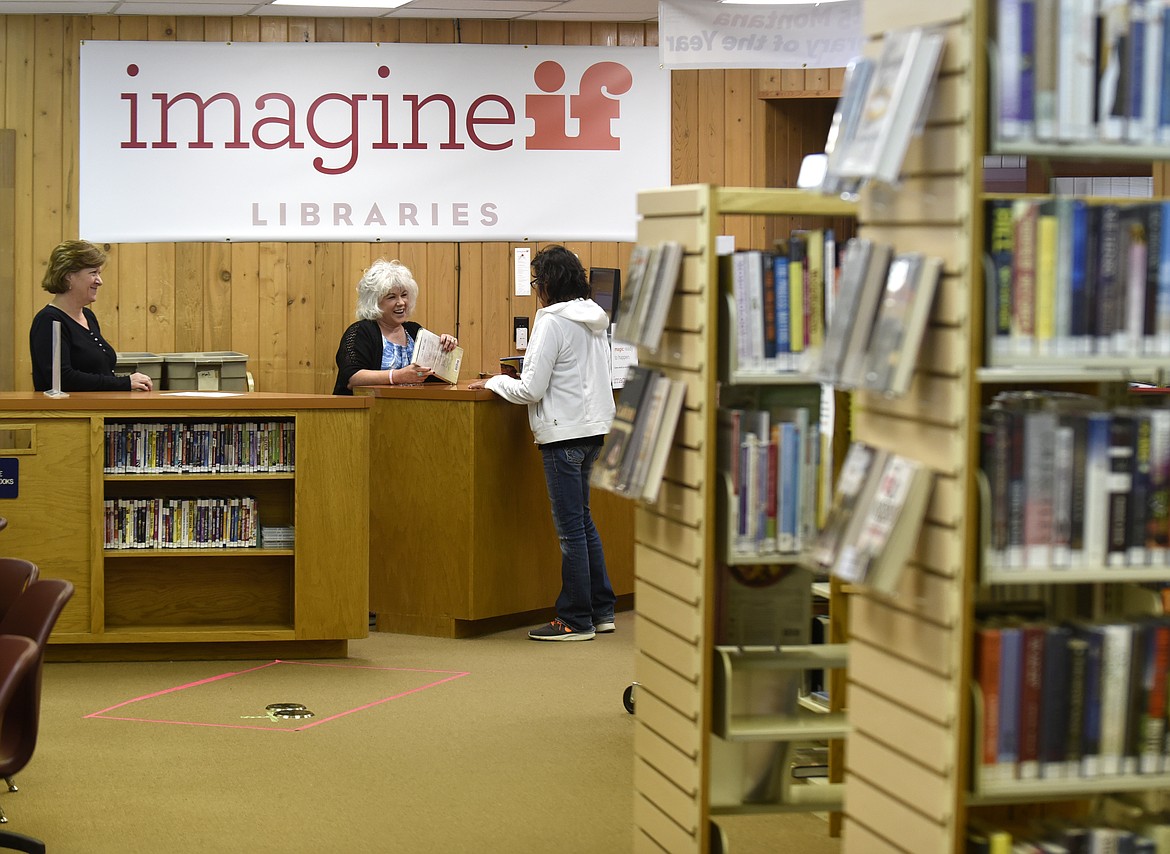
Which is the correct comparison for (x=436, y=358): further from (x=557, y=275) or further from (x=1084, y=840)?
(x=1084, y=840)

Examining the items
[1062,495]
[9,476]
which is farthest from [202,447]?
[1062,495]

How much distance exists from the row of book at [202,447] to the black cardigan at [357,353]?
994 mm

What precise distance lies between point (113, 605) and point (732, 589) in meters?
3.89

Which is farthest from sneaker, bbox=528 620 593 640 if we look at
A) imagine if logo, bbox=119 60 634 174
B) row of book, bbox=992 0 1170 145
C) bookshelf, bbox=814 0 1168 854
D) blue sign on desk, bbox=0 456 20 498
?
row of book, bbox=992 0 1170 145

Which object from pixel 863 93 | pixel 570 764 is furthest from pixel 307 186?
pixel 863 93

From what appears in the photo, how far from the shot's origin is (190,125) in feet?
28.0

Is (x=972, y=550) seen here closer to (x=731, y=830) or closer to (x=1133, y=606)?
(x=1133, y=606)

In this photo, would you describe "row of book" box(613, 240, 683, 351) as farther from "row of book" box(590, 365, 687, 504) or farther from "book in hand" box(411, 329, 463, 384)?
"book in hand" box(411, 329, 463, 384)

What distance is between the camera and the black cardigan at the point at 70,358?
685cm

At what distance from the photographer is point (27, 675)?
11.8 feet

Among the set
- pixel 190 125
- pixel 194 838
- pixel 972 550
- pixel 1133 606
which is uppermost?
pixel 190 125

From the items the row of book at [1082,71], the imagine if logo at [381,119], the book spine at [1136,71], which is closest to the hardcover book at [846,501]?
the row of book at [1082,71]

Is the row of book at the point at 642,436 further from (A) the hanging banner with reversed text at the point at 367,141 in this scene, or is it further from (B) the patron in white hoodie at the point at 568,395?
(A) the hanging banner with reversed text at the point at 367,141

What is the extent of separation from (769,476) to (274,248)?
564 centimetres
